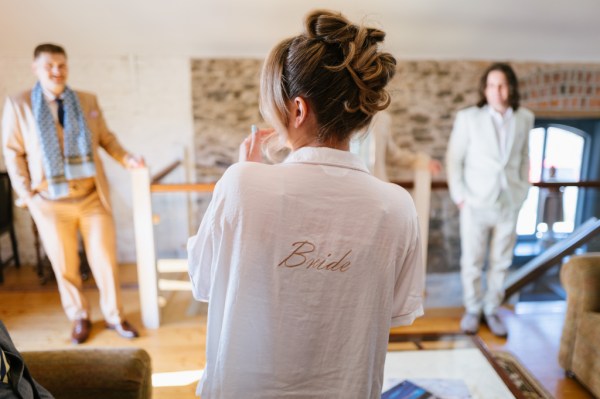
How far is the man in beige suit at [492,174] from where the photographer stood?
8.29 feet

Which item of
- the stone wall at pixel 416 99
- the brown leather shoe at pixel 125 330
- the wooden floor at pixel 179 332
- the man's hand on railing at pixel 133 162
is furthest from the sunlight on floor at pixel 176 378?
the stone wall at pixel 416 99

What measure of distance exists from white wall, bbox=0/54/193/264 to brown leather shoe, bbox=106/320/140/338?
1.38 meters

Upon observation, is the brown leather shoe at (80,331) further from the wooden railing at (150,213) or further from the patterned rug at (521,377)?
the patterned rug at (521,377)

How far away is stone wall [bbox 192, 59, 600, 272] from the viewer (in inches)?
169

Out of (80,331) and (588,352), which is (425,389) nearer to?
(588,352)

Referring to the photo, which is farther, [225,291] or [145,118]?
[145,118]

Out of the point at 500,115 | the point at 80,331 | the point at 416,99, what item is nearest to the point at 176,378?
the point at 80,331

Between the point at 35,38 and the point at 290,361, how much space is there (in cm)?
403

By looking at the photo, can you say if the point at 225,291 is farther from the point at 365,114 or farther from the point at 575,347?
the point at 575,347

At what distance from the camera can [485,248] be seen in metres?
2.72

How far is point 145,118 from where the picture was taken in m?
4.27

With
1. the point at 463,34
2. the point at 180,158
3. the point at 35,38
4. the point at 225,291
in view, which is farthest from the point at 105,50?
the point at 225,291

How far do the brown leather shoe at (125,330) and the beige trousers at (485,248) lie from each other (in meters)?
2.07

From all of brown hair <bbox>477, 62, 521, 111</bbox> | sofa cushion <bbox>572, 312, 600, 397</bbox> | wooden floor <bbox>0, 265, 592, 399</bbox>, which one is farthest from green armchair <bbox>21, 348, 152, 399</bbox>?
brown hair <bbox>477, 62, 521, 111</bbox>
